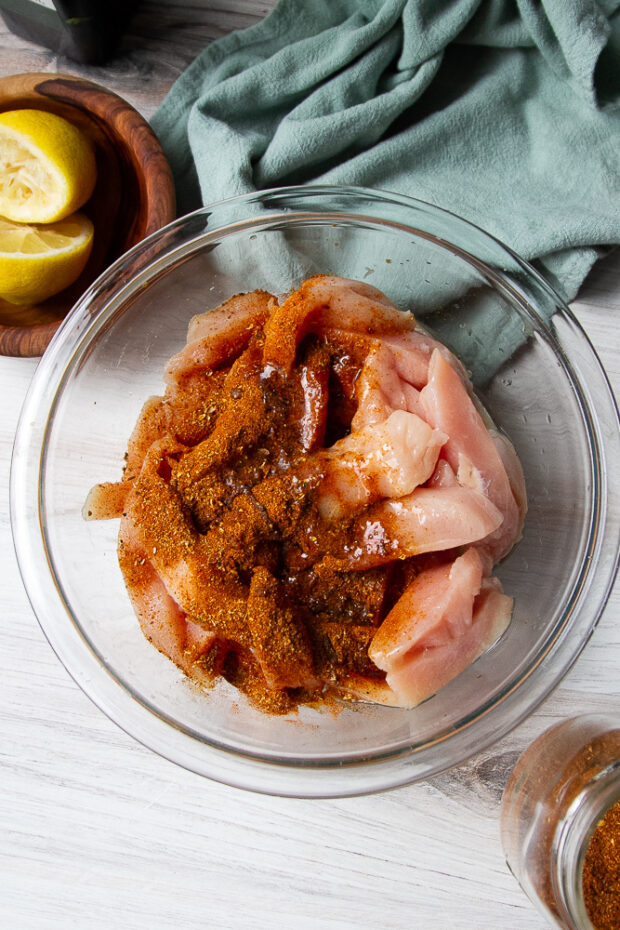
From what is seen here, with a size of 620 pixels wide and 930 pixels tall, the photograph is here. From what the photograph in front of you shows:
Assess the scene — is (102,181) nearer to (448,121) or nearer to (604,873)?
(448,121)

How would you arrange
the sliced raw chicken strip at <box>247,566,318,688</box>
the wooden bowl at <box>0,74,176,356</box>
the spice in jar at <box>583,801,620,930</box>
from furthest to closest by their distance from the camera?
the wooden bowl at <box>0,74,176,356</box> < the spice in jar at <box>583,801,620,930</box> < the sliced raw chicken strip at <box>247,566,318,688</box>

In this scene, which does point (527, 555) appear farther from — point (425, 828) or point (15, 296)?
point (15, 296)

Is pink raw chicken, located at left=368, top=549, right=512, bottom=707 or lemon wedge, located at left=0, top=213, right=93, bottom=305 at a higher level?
lemon wedge, located at left=0, top=213, right=93, bottom=305

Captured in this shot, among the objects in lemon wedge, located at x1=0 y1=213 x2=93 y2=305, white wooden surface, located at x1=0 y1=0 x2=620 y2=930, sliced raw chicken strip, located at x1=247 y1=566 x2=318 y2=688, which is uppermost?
lemon wedge, located at x1=0 y1=213 x2=93 y2=305

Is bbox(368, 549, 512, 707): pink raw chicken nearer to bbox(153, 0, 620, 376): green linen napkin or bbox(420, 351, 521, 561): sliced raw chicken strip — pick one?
bbox(420, 351, 521, 561): sliced raw chicken strip

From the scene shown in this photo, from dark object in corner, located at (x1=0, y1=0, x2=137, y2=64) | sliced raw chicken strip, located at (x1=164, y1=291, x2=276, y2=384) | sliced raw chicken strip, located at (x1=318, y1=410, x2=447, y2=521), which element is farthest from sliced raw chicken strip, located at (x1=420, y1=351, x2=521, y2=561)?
dark object in corner, located at (x1=0, y1=0, x2=137, y2=64)

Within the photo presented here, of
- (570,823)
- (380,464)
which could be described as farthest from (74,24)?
(570,823)

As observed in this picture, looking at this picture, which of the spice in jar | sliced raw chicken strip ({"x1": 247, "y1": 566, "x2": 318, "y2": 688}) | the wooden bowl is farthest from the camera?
the wooden bowl
